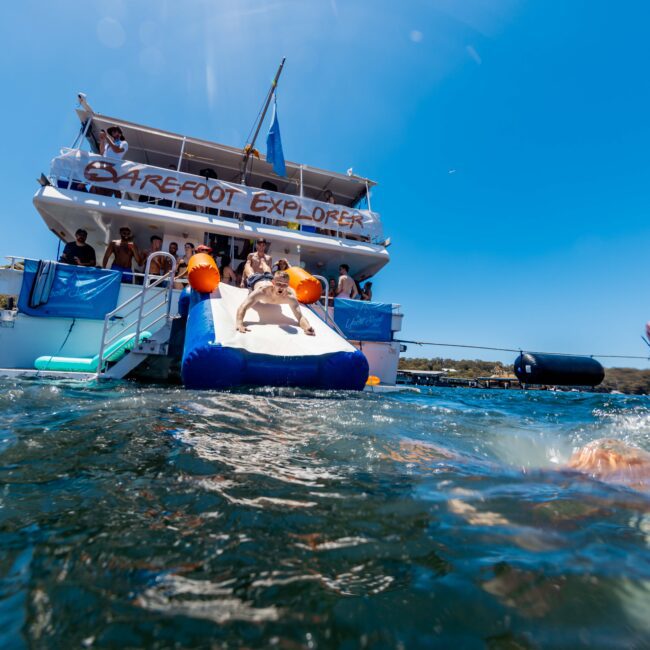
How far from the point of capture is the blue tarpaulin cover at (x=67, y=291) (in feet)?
21.0

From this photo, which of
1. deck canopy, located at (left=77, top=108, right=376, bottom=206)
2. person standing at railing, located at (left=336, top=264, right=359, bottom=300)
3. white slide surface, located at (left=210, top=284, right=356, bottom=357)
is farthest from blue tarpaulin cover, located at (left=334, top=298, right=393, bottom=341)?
deck canopy, located at (left=77, top=108, right=376, bottom=206)

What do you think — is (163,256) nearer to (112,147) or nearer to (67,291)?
(67,291)

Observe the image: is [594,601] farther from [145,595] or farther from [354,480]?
[145,595]

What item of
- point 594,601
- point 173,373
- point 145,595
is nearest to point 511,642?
point 594,601

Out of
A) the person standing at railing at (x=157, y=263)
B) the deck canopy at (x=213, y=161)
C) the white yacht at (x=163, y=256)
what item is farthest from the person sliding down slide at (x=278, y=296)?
the deck canopy at (x=213, y=161)

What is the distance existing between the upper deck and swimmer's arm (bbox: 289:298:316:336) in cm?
434

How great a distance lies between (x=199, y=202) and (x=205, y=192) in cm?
30

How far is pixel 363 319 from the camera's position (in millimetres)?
8180

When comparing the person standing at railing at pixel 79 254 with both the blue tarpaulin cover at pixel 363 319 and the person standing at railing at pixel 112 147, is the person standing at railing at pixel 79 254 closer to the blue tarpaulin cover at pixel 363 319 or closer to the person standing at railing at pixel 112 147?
the person standing at railing at pixel 112 147

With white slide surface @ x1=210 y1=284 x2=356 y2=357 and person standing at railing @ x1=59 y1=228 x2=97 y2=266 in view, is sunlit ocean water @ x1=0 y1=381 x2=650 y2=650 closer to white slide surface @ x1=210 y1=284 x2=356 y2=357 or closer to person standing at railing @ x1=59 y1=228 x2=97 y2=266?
white slide surface @ x1=210 y1=284 x2=356 y2=357

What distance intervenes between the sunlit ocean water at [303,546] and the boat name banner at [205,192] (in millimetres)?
7827

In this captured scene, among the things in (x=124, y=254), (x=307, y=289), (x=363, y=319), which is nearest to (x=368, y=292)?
(x=363, y=319)

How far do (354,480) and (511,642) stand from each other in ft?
2.91

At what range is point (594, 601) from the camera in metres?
0.90
